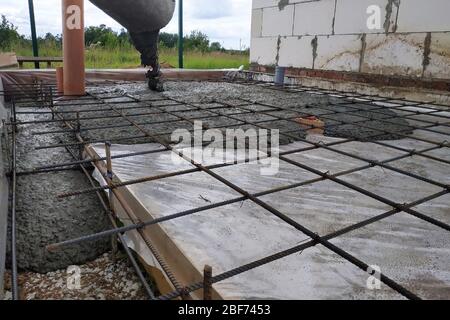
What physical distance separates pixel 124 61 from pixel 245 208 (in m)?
8.22

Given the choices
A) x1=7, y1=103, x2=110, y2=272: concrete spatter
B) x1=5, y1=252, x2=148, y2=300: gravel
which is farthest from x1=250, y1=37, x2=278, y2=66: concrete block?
x1=5, y1=252, x2=148, y2=300: gravel

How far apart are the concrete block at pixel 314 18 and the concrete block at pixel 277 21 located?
138mm

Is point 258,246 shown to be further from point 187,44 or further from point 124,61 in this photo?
point 187,44

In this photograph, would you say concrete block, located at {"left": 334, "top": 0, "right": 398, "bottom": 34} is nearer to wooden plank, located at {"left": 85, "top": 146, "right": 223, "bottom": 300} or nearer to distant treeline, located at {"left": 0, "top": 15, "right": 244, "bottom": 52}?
distant treeline, located at {"left": 0, "top": 15, "right": 244, "bottom": 52}

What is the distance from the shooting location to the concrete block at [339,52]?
16.3ft

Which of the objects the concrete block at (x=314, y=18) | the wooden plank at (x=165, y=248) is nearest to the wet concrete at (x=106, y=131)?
the wooden plank at (x=165, y=248)

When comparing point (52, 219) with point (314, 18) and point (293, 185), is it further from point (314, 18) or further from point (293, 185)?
point (314, 18)

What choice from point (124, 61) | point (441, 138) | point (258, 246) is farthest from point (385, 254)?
point (124, 61)

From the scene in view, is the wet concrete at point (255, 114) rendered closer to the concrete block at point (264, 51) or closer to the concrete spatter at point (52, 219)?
the concrete spatter at point (52, 219)

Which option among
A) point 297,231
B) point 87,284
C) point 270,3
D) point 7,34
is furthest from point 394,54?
point 7,34

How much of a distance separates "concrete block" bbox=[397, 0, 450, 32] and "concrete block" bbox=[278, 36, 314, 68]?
60.6 inches

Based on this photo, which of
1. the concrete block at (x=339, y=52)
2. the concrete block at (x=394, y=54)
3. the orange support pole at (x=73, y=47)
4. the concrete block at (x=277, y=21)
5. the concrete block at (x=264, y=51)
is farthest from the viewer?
the concrete block at (x=264, y=51)

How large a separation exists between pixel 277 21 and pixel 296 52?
76cm

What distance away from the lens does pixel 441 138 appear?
266 cm
